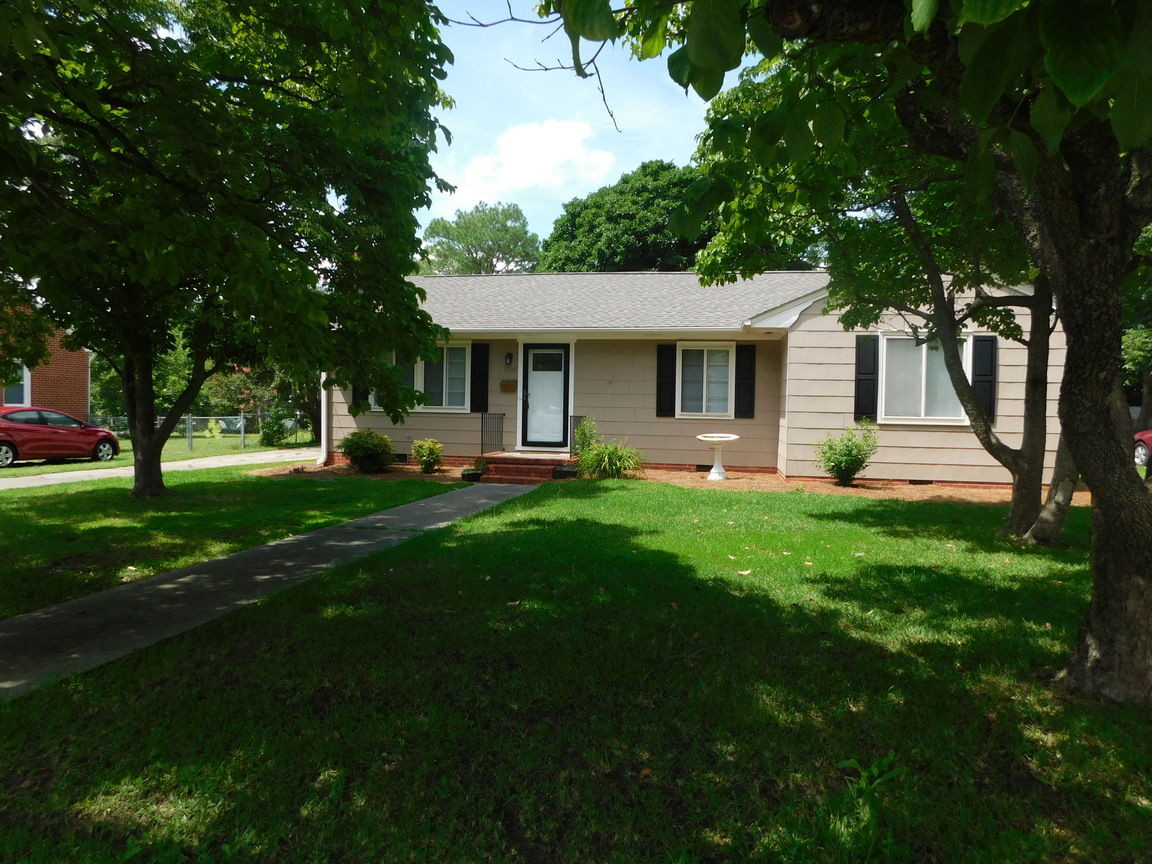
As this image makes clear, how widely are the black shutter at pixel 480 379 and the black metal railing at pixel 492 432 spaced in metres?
0.25

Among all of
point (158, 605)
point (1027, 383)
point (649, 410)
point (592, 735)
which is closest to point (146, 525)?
point (158, 605)

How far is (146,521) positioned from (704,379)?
32.2ft

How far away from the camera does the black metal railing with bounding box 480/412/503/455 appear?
46.8 feet

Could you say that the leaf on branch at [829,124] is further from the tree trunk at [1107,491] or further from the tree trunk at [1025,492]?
the tree trunk at [1025,492]

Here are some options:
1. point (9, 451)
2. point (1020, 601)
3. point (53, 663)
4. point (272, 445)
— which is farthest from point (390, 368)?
point (272, 445)

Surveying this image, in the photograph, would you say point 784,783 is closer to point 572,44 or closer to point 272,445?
point 572,44

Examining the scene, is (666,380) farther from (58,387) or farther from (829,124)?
(58,387)

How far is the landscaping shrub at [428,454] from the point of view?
13.5 m

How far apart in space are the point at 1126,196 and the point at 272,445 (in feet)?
75.2

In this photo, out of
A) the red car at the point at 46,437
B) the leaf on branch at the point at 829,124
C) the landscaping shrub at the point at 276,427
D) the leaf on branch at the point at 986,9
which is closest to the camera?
the leaf on branch at the point at 986,9

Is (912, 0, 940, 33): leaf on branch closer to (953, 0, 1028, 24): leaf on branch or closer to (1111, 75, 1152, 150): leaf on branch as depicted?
(953, 0, 1028, 24): leaf on branch

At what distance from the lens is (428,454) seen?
13445 millimetres

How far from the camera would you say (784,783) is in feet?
8.59

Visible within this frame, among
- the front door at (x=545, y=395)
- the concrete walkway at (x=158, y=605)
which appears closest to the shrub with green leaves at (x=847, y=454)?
the front door at (x=545, y=395)
